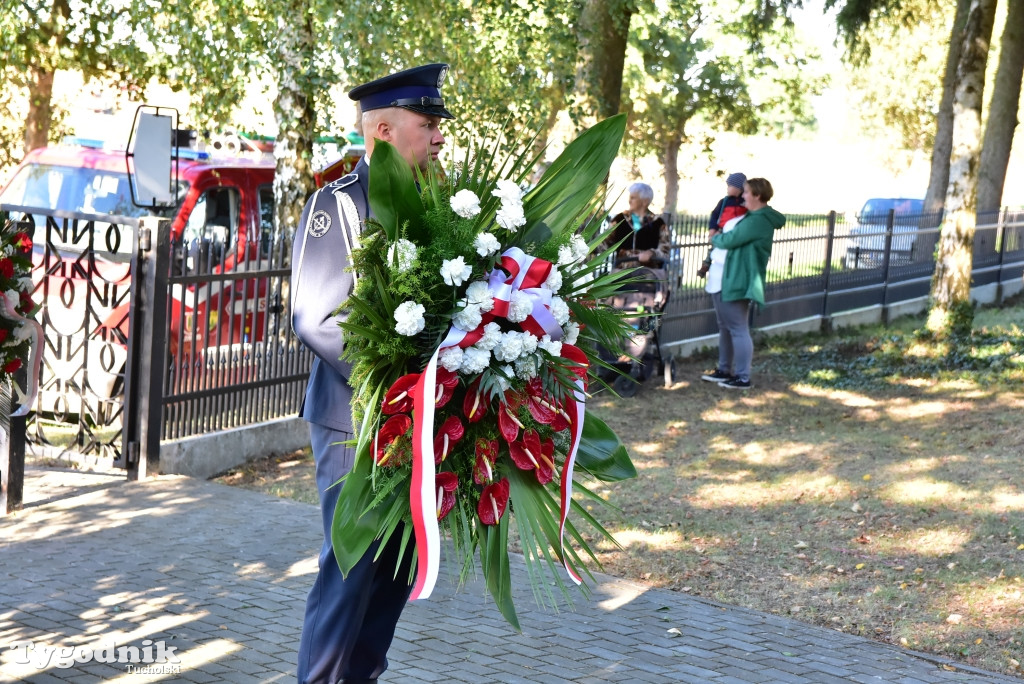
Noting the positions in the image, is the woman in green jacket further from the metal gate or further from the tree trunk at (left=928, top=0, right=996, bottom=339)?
the metal gate

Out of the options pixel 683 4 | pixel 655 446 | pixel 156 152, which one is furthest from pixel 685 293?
pixel 156 152

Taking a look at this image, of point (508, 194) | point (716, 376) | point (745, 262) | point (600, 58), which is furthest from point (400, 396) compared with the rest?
point (600, 58)

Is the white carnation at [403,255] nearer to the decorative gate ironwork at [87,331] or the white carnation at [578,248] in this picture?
the white carnation at [578,248]

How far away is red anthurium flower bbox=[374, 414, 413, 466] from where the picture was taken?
3.22 metres

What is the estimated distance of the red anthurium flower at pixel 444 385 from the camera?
322 centimetres

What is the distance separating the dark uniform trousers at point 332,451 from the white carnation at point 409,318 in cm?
34

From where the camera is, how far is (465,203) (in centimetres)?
323

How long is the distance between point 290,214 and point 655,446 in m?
3.69

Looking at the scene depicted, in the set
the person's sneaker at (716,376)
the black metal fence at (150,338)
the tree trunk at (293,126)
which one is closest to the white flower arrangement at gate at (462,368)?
the black metal fence at (150,338)

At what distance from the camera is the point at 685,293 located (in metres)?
12.6

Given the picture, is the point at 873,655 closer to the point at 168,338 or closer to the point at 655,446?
the point at 655,446

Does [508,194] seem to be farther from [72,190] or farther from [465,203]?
[72,190]

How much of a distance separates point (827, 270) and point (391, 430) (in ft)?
42.4

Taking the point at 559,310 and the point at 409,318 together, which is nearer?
the point at 409,318
